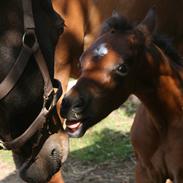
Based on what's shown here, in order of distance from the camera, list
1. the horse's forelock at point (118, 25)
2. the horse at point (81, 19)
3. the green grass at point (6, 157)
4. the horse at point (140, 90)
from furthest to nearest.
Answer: the green grass at point (6, 157)
the horse at point (81, 19)
the horse's forelock at point (118, 25)
the horse at point (140, 90)

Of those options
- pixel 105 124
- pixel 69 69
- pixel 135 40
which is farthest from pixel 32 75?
pixel 105 124

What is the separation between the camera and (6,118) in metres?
2.05

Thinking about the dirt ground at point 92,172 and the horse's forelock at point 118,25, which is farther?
the dirt ground at point 92,172

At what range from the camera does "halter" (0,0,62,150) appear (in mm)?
1973

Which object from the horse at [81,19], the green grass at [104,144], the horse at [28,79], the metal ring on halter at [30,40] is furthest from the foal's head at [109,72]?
the green grass at [104,144]

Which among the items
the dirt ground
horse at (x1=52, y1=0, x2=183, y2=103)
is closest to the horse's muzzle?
horse at (x1=52, y1=0, x2=183, y2=103)

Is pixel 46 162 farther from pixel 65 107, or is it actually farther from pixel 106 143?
pixel 106 143

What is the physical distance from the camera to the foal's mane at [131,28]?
224 centimetres

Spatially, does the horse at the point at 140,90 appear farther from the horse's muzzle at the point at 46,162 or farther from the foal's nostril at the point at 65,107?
the horse's muzzle at the point at 46,162

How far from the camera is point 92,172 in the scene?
150 inches

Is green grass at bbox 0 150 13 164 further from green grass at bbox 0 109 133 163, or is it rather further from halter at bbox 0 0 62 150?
halter at bbox 0 0 62 150

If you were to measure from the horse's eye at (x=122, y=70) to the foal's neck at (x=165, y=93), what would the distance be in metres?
0.21

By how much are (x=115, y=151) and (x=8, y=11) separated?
2.30 m

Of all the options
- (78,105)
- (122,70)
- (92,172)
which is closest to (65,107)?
(78,105)
